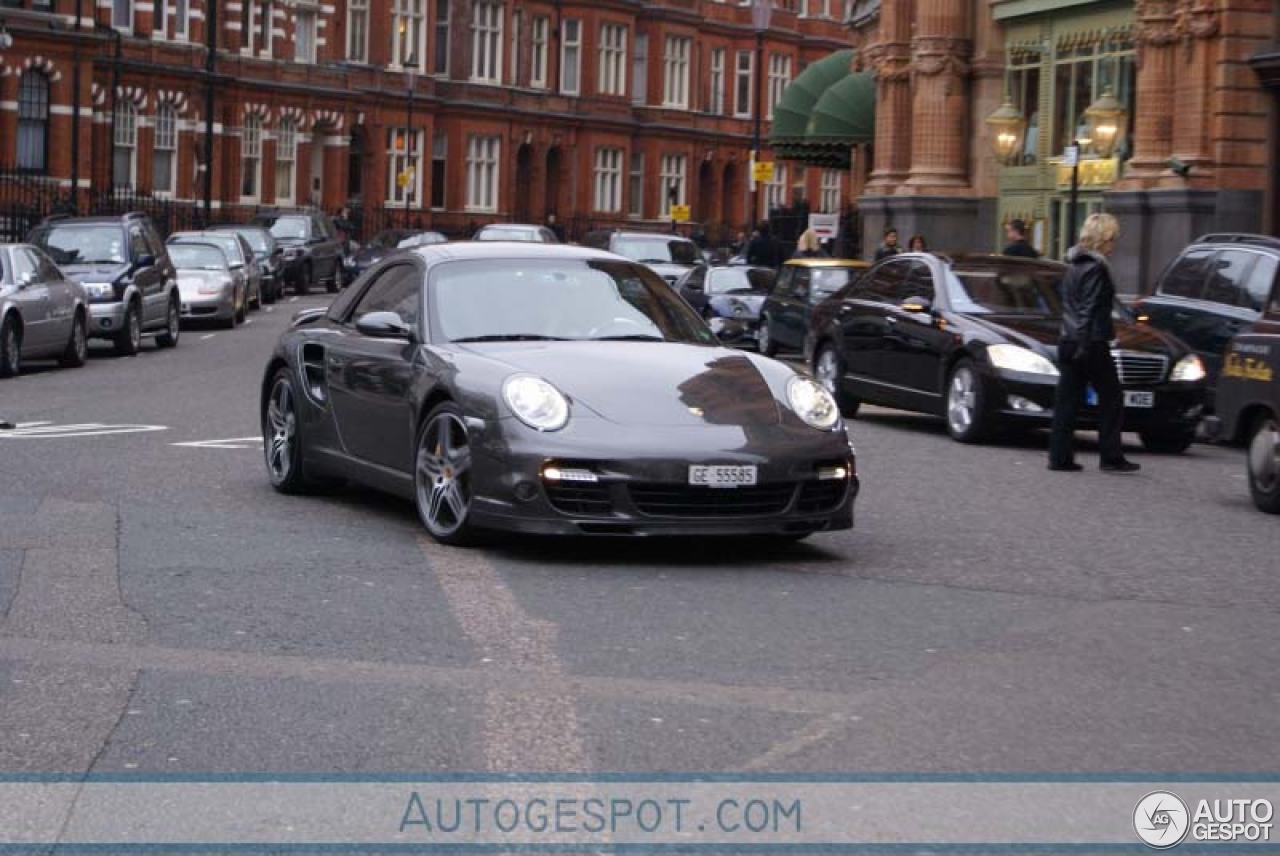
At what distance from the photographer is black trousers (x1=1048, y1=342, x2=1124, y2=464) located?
15805 mm

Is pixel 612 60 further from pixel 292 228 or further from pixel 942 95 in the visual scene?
pixel 942 95

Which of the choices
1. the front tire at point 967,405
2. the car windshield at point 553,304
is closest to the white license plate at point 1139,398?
the front tire at point 967,405

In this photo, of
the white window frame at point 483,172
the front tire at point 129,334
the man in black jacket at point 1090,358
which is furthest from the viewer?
the white window frame at point 483,172

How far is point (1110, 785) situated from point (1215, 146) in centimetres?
2521

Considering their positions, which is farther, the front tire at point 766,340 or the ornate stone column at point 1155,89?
the ornate stone column at point 1155,89

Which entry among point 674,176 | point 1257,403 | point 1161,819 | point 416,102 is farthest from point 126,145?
point 1161,819

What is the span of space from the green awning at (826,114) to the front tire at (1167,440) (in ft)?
93.2

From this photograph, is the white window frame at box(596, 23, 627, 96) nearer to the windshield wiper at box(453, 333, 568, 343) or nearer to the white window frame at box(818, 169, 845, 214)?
the white window frame at box(818, 169, 845, 214)

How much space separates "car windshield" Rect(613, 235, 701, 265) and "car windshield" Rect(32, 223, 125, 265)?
1151 centimetres

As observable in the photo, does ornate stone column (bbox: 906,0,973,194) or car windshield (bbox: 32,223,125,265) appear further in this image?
ornate stone column (bbox: 906,0,973,194)

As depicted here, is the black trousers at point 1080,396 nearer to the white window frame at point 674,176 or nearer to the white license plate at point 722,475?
the white license plate at point 722,475

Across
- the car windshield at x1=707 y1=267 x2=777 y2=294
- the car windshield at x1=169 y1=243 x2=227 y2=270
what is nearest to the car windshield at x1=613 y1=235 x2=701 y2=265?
Answer: the car windshield at x1=707 y1=267 x2=777 y2=294

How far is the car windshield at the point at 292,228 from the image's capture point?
53781 millimetres

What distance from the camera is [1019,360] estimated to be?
17.8 metres
